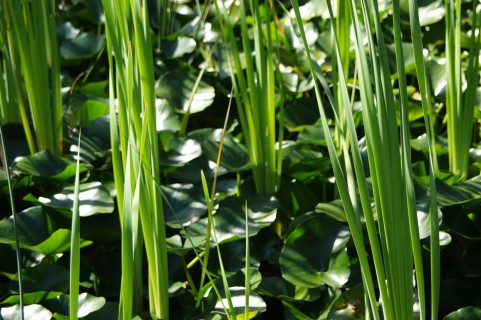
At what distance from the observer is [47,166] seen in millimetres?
1184

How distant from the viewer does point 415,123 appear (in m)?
1.38

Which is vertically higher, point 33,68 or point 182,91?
point 33,68

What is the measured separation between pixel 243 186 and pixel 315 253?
231 millimetres

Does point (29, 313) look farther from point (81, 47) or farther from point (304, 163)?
point (81, 47)

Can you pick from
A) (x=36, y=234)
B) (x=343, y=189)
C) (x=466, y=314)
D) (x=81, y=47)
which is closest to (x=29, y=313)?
(x=36, y=234)

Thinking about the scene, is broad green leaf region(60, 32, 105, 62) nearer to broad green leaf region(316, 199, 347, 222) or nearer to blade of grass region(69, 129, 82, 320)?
broad green leaf region(316, 199, 347, 222)

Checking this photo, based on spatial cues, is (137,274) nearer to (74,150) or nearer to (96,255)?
(96,255)

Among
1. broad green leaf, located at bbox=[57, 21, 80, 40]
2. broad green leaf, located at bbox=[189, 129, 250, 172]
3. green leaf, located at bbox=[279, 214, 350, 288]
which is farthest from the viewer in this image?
broad green leaf, located at bbox=[57, 21, 80, 40]

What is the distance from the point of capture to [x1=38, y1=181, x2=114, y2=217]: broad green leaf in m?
1.05

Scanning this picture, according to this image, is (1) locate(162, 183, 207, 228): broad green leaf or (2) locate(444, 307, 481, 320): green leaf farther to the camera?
(1) locate(162, 183, 207, 228): broad green leaf

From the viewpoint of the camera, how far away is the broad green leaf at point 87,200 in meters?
1.05

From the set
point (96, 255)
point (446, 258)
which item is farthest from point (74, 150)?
point (446, 258)

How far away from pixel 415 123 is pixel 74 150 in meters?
0.64

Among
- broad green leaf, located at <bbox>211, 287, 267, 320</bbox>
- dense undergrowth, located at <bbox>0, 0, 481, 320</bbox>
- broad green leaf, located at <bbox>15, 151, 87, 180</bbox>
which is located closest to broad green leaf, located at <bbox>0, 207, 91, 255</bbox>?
dense undergrowth, located at <bbox>0, 0, 481, 320</bbox>
